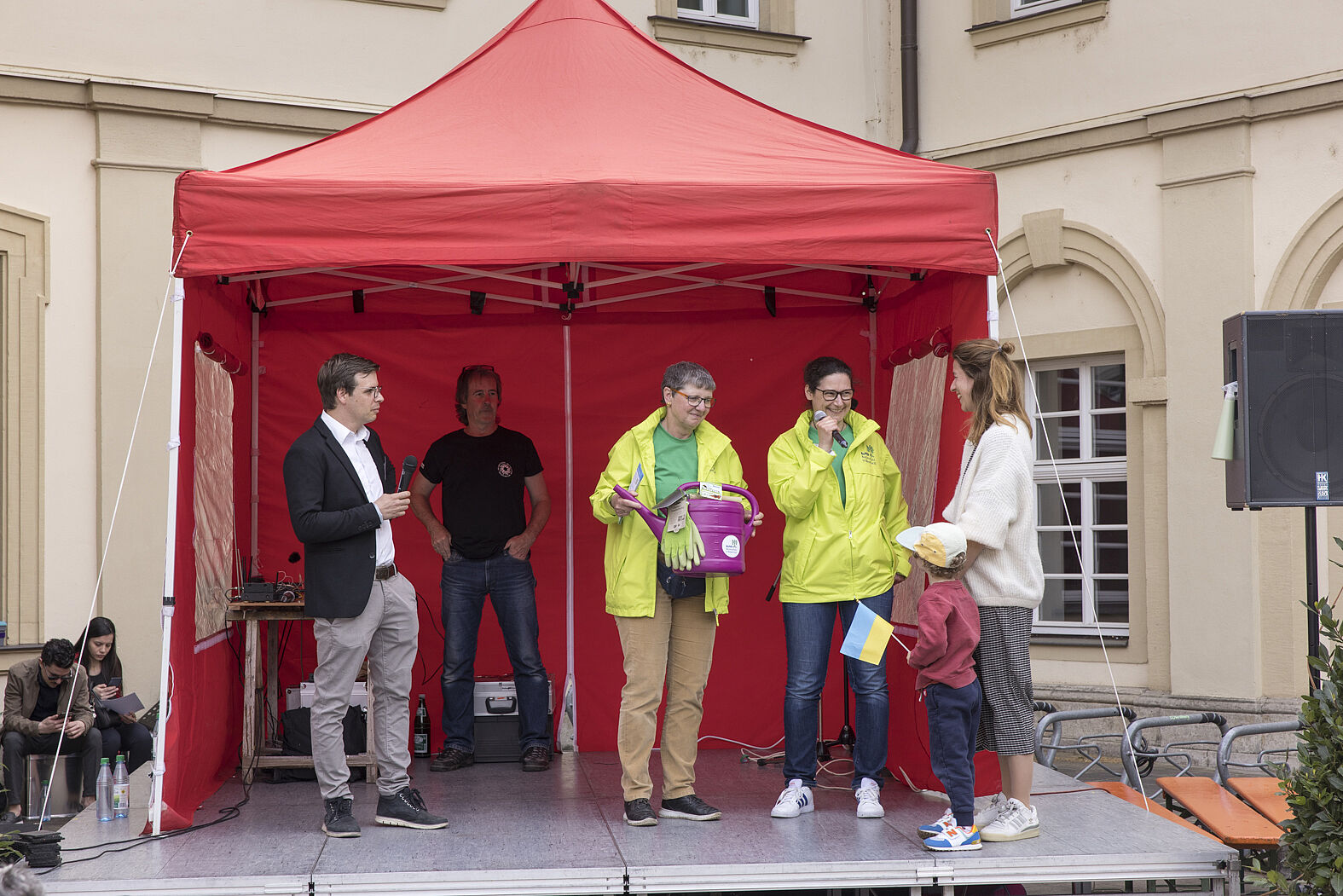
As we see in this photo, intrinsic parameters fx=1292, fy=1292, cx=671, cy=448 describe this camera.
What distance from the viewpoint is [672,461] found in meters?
4.43

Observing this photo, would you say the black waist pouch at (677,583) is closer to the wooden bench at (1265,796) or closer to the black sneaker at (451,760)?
the black sneaker at (451,760)

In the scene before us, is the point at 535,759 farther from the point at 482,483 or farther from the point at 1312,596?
the point at 1312,596

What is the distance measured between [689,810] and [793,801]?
364mm

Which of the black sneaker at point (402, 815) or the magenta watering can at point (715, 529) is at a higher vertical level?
the magenta watering can at point (715, 529)

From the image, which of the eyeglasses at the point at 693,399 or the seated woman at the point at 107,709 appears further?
the seated woman at the point at 107,709

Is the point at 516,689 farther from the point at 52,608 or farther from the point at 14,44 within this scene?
the point at 14,44

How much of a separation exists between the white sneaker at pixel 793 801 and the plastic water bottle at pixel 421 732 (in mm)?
1979

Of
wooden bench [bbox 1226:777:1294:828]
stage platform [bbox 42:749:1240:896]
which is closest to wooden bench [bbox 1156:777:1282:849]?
wooden bench [bbox 1226:777:1294:828]

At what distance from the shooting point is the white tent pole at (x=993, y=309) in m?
4.46

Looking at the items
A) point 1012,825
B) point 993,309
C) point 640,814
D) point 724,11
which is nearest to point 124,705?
point 640,814

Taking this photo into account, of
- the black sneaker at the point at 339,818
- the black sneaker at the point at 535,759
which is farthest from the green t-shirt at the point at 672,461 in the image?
the black sneaker at the point at 535,759

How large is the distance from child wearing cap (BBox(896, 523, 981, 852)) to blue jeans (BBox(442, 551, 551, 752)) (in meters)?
2.21

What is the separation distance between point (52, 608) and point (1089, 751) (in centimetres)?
579

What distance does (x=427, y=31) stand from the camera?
8.38 meters
